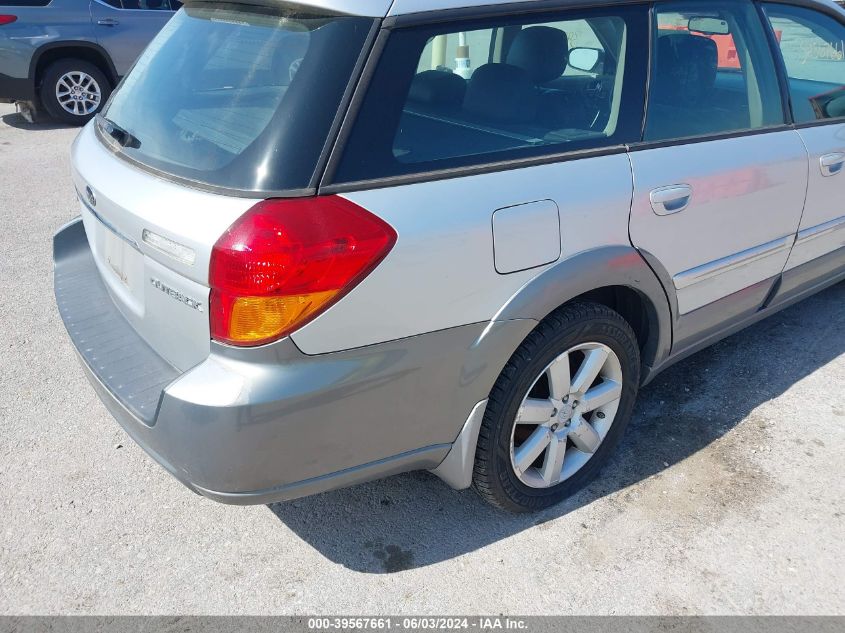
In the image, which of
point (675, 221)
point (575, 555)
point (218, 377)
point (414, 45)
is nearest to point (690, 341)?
point (675, 221)

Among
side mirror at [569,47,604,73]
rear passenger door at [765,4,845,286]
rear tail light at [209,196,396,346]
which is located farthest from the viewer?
rear passenger door at [765,4,845,286]

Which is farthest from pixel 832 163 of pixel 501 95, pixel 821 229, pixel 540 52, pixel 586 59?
pixel 501 95

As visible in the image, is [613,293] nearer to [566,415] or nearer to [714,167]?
[566,415]

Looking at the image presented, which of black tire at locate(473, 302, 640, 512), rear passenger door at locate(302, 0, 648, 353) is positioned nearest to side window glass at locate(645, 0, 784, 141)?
rear passenger door at locate(302, 0, 648, 353)

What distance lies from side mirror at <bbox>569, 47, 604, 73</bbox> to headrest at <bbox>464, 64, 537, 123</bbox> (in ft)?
0.91

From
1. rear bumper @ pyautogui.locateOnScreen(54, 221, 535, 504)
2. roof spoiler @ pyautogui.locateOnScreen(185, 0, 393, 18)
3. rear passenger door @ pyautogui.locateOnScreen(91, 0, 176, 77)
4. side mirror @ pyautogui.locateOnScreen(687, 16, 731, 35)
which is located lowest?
rear passenger door @ pyautogui.locateOnScreen(91, 0, 176, 77)

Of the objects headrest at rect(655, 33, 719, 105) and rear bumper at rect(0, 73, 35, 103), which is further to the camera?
rear bumper at rect(0, 73, 35, 103)

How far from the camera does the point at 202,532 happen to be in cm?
259

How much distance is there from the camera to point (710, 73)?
300 centimetres

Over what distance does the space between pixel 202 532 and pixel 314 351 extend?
1.03m

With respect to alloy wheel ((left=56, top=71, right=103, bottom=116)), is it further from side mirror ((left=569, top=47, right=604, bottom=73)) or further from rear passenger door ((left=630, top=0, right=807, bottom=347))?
rear passenger door ((left=630, top=0, right=807, bottom=347))

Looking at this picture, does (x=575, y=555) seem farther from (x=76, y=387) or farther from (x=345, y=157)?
(x=76, y=387)

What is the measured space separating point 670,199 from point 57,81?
776 cm

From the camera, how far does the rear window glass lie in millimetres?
1951
